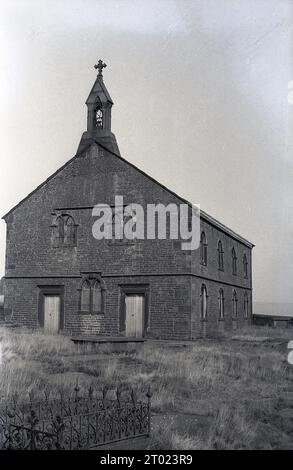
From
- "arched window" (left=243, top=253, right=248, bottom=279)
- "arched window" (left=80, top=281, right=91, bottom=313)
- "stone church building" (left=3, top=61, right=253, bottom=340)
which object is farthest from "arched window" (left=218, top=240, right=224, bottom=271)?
"arched window" (left=80, top=281, right=91, bottom=313)

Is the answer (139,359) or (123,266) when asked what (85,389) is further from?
(123,266)

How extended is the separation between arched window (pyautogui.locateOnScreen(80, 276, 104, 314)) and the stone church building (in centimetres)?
5

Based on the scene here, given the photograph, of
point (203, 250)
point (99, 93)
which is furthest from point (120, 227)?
point (99, 93)

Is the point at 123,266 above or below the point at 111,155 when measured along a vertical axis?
below

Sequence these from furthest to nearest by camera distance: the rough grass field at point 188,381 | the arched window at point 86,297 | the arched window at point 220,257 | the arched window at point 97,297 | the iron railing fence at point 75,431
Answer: the arched window at point 220,257
the arched window at point 86,297
the arched window at point 97,297
the rough grass field at point 188,381
the iron railing fence at point 75,431

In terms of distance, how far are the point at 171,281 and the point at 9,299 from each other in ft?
27.5

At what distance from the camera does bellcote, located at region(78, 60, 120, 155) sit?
91.8 feet

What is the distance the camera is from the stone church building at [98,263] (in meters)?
24.6

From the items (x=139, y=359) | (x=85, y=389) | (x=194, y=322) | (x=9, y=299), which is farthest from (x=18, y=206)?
(x=85, y=389)

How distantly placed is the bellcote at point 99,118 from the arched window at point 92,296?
22.2 ft

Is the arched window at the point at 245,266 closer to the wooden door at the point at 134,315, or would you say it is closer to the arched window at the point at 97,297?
the wooden door at the point at 134,315

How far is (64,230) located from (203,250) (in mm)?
6932

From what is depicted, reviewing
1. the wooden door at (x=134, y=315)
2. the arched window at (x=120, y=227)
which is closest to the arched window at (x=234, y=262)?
the wooden door at (x=134, y=315)
